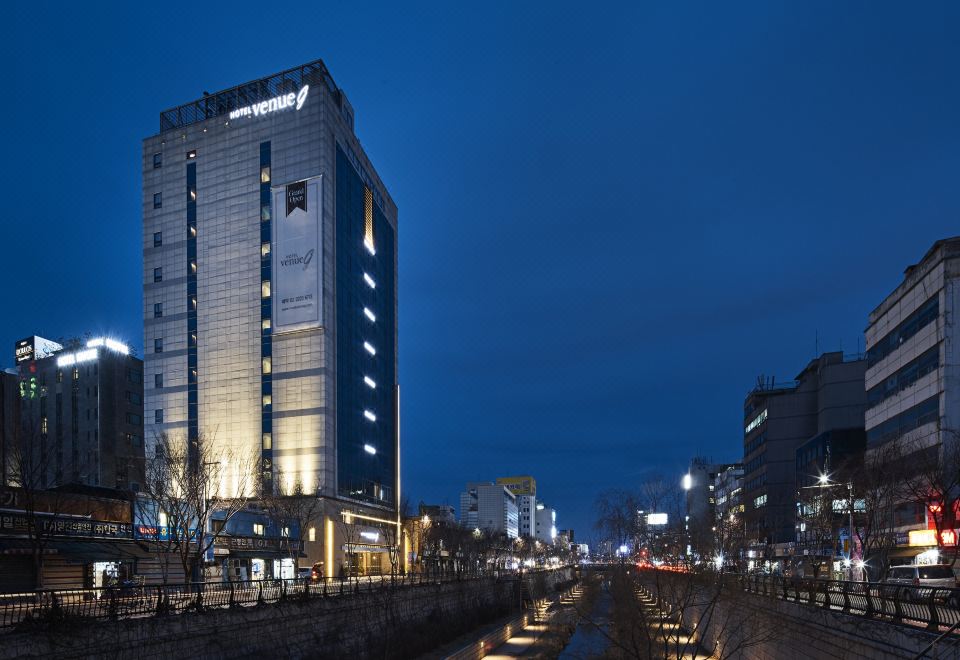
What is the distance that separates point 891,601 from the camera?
72.7 feet

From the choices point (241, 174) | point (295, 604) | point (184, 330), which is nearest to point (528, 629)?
point (295, 604)

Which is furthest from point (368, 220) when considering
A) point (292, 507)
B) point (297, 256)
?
point (292, 507)

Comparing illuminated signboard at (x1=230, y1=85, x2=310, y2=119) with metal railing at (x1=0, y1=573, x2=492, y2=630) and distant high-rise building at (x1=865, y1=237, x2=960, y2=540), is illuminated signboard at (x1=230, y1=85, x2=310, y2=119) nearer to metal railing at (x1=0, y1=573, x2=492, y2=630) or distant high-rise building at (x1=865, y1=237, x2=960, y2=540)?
metal railing at (x1=0, y1=573, x2=492, y2=630)

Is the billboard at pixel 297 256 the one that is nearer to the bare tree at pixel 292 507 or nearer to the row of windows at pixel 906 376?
the bare tree at pixel 292 507

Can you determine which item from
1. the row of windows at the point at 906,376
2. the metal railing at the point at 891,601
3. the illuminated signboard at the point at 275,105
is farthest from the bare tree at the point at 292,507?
the row of windows at the point at 906,376

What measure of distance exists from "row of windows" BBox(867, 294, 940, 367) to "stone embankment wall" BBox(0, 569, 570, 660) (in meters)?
51.6

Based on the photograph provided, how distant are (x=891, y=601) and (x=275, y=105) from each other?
361ft

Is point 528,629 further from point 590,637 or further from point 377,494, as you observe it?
point 377,494

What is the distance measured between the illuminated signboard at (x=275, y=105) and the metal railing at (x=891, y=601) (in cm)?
10016

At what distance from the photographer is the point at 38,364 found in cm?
13100

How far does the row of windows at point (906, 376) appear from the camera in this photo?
60750mm

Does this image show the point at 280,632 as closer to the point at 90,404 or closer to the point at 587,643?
the point at 587,643

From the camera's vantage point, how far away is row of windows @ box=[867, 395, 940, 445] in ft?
196

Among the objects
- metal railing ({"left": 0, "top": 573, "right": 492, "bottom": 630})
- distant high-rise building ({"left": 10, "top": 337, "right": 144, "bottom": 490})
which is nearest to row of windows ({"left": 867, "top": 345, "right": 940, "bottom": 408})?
metal railing ({"left": 0, "top": 573, "right": 492, "bottom": 630})
